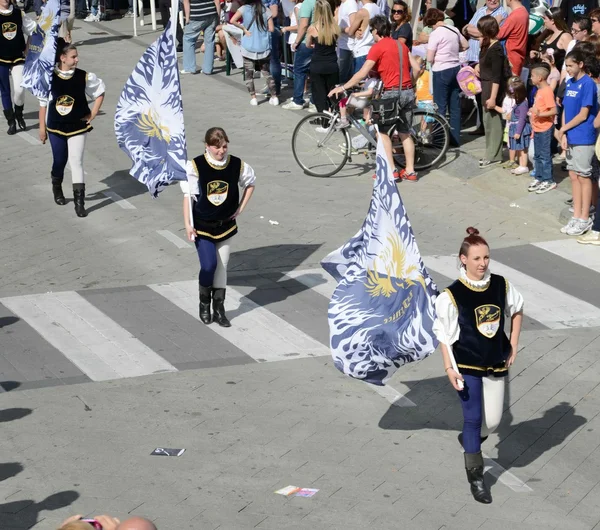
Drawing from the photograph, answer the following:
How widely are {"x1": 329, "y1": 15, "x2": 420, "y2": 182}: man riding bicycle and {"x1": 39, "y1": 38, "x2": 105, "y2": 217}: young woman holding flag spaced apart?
10.9ft

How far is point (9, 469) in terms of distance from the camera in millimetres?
7758

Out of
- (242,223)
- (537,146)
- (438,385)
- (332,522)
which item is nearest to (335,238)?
(242,223)

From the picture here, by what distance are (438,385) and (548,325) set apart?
1.78m

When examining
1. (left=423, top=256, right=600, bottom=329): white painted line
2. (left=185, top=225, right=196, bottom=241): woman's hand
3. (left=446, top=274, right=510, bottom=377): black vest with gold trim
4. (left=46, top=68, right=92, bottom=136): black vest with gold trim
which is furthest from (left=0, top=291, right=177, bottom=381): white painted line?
(left=423, top=256, right=600, bottom=329): white painted line

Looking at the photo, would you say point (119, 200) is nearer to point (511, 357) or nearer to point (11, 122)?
point (11, 122)

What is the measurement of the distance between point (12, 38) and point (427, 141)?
250 inches

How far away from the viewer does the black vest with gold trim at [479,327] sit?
24.1ft

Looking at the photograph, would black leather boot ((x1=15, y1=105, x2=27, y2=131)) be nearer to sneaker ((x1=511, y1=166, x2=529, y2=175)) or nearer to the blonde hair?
the blonde hair

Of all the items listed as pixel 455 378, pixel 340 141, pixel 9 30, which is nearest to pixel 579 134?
pixel 340 141

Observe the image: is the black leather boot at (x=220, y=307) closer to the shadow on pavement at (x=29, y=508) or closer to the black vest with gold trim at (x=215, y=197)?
the black vest with gold trim at (x=215, y=197)

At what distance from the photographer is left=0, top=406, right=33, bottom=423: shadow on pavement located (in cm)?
859

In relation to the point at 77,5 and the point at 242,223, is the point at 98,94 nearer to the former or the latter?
the point at 242,223

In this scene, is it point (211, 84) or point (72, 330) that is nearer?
point (72, 330)

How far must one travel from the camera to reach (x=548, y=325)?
35.1 ft
